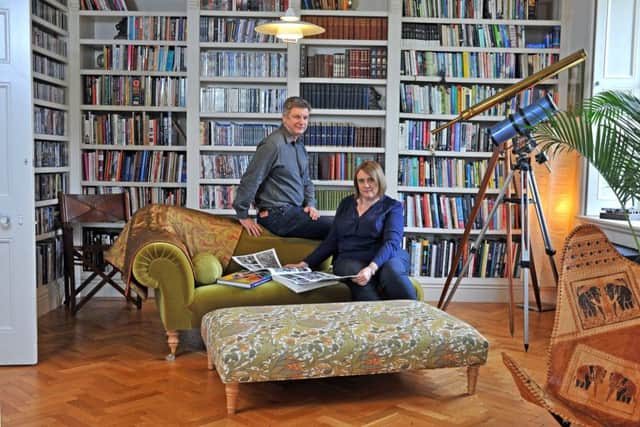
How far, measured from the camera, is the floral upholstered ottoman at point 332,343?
3.08 metres

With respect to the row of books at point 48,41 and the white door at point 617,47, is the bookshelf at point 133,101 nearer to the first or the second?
the row of books at point 48,41

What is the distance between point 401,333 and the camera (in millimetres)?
3242

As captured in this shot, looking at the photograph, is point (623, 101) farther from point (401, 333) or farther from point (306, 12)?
point (306, 12)

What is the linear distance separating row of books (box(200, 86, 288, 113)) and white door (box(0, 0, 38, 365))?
2.02 metres

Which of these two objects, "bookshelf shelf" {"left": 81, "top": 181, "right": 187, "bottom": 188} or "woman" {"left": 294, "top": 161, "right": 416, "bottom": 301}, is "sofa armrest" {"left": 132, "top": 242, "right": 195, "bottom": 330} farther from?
"bookshelf shelf" {"left": 81, "top": 181, "right": 187, "bottom": 188}

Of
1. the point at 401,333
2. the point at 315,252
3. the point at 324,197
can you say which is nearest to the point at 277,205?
the point at 315,252

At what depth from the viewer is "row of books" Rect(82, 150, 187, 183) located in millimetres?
5656

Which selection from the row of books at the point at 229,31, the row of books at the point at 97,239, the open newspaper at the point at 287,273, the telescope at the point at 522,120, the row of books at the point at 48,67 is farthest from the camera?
the row of books at the point at 229,31

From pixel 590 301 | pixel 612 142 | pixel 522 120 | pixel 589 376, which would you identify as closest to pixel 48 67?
pixel 522 120

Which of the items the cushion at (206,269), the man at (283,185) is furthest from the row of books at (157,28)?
the cushion at (206,269)

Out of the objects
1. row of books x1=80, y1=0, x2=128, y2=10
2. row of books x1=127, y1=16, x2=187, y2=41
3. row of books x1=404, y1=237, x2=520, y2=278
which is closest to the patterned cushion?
row of books x1=404, y1=237, x2=520, y2=278

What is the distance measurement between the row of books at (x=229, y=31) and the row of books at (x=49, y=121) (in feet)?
4.09

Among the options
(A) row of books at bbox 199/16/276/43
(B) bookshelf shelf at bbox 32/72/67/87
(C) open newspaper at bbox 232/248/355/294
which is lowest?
(C) open newspaper at bbox 232/248/355/294

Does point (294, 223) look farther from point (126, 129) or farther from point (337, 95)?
point (126, 129)
